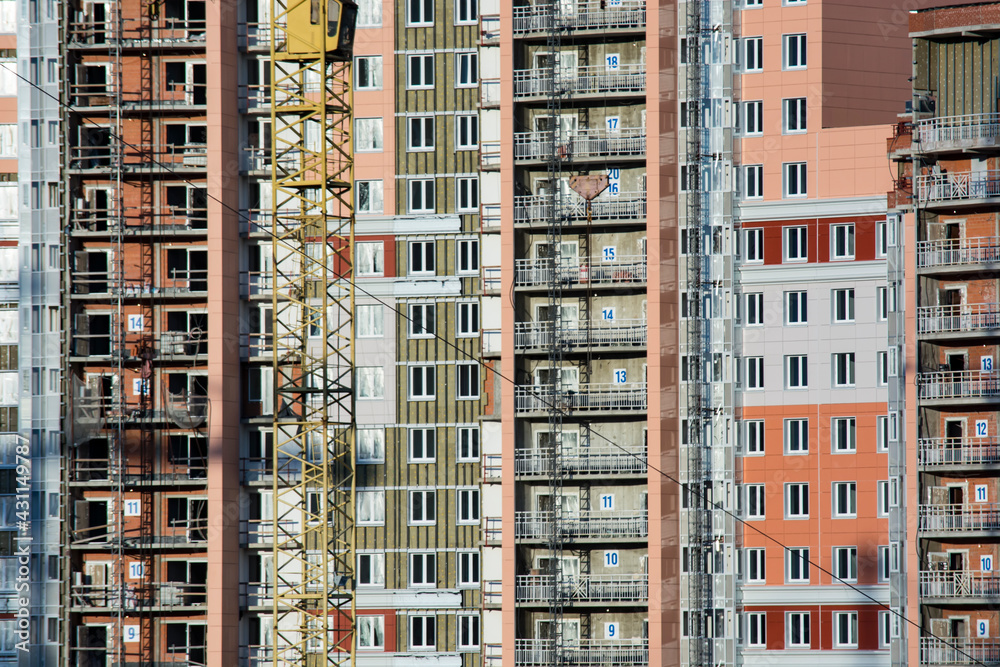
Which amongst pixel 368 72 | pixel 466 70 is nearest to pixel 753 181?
pixel 466 70

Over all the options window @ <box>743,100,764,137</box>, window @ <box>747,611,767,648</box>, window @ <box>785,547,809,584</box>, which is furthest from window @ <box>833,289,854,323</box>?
window @ <box>747,611,767,648</box>

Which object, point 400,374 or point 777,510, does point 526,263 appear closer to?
point 400,374

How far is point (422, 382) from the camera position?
65188 millimetres

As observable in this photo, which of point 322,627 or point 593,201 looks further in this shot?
point 593,201

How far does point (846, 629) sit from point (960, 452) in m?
9.00

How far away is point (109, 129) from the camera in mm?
67500

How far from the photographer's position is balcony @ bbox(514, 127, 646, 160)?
63625 millimetres

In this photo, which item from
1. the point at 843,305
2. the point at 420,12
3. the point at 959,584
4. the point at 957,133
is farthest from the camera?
the point at 420,12

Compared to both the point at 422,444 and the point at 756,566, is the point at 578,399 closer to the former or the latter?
the point at 422,444

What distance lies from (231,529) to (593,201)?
21.9 m

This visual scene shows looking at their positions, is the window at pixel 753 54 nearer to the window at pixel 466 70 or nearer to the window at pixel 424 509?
the window at pixel 466 70

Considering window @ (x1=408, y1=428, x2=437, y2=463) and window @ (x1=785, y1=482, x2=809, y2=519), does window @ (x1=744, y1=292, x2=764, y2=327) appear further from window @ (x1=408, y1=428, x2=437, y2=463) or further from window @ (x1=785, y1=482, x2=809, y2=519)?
window @ (x1=408, y1=428, x2=437, y2=463)

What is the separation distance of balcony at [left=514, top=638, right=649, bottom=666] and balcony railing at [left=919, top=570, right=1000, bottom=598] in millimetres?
11977

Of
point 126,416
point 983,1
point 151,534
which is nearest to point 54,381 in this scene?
point 126,416
